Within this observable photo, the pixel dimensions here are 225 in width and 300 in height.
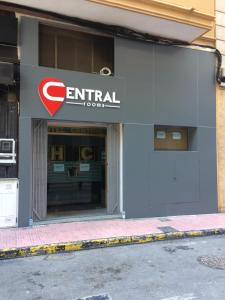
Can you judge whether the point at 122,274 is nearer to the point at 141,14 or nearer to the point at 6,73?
the point at 6,73

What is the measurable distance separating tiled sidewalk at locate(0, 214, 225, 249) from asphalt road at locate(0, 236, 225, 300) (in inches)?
21.9

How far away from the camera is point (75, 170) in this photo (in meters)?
9.30

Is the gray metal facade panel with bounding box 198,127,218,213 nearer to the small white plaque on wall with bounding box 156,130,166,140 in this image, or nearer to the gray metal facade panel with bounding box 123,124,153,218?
the small white plaque on wall with bounding box 156,130,166,140

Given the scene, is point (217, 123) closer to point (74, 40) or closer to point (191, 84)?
point (191, 84)

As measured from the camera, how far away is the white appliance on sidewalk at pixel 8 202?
7.32 metres

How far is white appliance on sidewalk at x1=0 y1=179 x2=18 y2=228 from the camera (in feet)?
24.0

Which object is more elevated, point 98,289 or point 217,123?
point 217,123

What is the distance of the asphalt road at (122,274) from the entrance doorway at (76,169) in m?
2.43

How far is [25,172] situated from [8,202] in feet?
2.57

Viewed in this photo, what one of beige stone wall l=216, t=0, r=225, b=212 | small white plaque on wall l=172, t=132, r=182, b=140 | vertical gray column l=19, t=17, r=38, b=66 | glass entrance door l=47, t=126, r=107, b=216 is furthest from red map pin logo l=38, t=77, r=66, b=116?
beige stone wall l=216, t=0, r=225, b=212

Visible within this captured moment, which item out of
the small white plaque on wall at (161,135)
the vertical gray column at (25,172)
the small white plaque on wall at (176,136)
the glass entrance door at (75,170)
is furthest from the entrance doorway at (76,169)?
the small white plaque on wall at (176,136)

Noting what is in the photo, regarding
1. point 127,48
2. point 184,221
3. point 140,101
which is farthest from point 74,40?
point 184,221

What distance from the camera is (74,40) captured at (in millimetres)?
8656

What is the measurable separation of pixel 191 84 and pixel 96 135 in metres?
3.24
